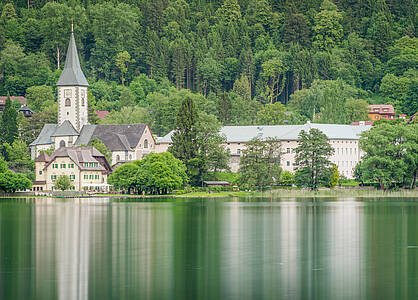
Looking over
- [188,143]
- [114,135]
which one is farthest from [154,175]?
[114,135]

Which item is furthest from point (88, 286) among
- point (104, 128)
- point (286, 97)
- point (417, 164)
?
point (286, 97)

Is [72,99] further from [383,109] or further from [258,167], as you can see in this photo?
[383,109]

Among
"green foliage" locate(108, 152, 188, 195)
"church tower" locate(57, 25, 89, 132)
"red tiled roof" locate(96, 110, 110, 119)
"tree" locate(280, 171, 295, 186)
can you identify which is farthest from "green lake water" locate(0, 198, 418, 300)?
"red tiled roof" locate(96, 110, 110, 119)

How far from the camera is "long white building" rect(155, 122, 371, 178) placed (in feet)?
419

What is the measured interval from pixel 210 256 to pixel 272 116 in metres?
114

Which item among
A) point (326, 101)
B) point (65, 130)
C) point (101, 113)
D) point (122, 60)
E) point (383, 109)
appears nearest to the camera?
point (65, 130)

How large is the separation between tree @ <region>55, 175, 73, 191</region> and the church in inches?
514

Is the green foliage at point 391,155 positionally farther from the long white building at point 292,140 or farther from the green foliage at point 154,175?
the long white building at point 292,140

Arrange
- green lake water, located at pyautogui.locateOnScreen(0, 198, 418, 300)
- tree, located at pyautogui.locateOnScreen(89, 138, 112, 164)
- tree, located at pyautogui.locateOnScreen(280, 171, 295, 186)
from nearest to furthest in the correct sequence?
green lake water, located at pyautogui.locateOnScreen(0, 198, 418, 300)
tree, located at pyautogui.locateOnScreen(280, 171, 295, 186)
tree, located at pyautogui.locateOnScreen(89, 138, 112, 164)

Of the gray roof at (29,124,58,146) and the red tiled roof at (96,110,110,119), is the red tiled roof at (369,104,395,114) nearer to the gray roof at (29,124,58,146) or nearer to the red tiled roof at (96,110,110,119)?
the red tiled roof at (96,110,110,119)

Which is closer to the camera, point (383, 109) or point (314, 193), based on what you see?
point (314, 193)

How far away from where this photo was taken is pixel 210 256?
4053 cm

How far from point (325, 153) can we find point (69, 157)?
34367 mm

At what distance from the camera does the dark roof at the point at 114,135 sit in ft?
418
